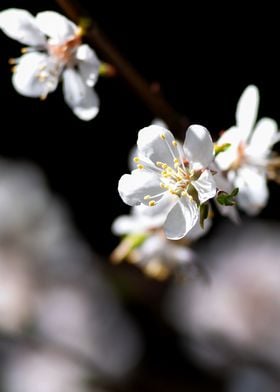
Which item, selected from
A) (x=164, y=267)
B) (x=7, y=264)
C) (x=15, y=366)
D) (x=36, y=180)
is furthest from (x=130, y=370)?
(x=164, y=267)

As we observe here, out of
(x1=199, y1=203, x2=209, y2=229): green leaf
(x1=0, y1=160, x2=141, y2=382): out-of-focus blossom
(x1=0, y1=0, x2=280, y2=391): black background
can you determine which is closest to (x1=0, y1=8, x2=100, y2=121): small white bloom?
(x1=199, y1=203, x2=209, y2=229): green leaf

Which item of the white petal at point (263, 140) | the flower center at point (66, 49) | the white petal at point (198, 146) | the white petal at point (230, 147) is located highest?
the white petal at point (263, 140)

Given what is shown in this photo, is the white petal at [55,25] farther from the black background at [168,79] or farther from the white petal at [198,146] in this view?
the black background at [168,79]

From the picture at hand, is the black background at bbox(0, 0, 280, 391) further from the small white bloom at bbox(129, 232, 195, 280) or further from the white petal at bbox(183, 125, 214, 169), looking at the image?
the white petal at bbox(183, 125, 214, 169)

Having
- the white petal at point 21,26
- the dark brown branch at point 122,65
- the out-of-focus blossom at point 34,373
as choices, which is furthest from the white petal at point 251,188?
the out-of-focus blossom at point 34,373

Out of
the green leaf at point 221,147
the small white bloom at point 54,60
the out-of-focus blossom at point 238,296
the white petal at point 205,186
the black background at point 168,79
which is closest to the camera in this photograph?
the white petal at point 205,186

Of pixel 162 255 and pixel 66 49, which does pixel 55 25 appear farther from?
pixel 162 255

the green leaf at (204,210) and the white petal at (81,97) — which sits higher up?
the white petal at (81,97)

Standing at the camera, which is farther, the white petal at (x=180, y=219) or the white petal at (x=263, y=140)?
the white petal at (x=263, y=140)
